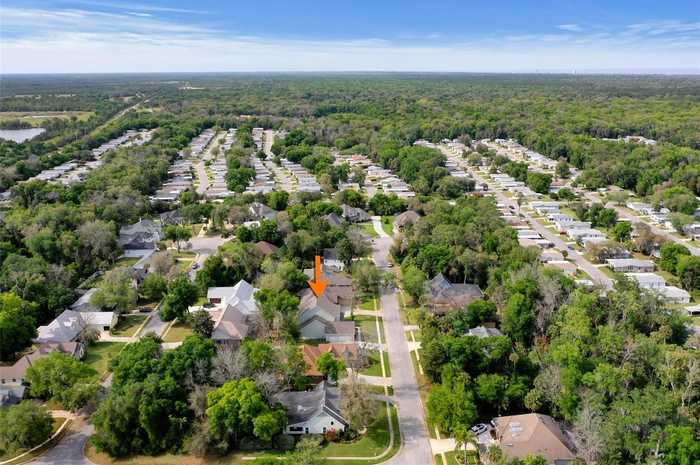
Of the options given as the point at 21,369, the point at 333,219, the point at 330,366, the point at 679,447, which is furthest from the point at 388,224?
the point at 679,447

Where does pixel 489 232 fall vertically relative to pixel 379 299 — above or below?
above

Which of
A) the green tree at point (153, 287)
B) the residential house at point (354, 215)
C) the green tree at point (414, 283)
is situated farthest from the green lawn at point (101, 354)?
the residential house at point (354, 215)

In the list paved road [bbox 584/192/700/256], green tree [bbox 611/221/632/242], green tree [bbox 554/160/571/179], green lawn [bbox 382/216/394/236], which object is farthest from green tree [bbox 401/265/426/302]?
green tree [bbox 554/160/571/179]

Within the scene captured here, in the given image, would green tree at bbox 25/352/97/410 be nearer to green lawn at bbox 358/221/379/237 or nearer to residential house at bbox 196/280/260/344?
residential house at bbox 196/280/260/344

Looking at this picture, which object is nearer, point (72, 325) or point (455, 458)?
point (455, 458)

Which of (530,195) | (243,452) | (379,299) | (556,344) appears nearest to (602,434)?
(556,344)

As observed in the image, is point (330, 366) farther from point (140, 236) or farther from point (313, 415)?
point (140, 236)

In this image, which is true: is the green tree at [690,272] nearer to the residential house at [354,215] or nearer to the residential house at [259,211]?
the residential house at [354,215]

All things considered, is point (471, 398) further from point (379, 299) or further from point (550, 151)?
point (550, 151)
